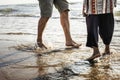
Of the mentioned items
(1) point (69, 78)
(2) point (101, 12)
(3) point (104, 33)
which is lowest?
(1) point (69, 78)

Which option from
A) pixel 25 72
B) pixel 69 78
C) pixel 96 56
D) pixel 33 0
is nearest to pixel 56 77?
pixel 69 78

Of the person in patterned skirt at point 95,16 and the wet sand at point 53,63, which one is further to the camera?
the person in patterned skirt at point 95,16

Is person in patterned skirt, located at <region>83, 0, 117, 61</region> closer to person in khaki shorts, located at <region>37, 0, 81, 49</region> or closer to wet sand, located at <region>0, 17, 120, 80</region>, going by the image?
wet sand, located at <region>0, 17, 120, 80</region>

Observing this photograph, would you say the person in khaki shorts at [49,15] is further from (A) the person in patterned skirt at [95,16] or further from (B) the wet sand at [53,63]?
(A) the person in patterned skirt at [95,16]

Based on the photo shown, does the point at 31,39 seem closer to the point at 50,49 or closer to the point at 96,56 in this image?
the point at 50,49

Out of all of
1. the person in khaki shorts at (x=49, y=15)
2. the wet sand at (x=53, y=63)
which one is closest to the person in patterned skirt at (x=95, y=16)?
the wet sand at (x=53, y=63)

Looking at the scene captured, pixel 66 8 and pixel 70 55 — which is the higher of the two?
pixel 66 8

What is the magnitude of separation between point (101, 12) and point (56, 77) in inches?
55.7

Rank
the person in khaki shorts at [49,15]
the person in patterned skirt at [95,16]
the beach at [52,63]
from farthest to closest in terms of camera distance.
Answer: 1. the person in khaki shorts at [49,15]
2. the person in patterned skirt at [95,16]
3. the beach at [52,63]

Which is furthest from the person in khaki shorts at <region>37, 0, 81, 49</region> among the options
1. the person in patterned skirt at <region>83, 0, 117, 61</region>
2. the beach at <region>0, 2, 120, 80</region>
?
the person in patterned skirt at <region>83, 0, 117, 61</region>

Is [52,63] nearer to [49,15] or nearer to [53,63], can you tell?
[53,63]

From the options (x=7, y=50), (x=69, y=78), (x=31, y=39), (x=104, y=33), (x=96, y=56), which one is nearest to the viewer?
(x=69, y=78)

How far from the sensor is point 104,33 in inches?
211

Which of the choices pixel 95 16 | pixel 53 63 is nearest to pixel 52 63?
pixel 53 63
